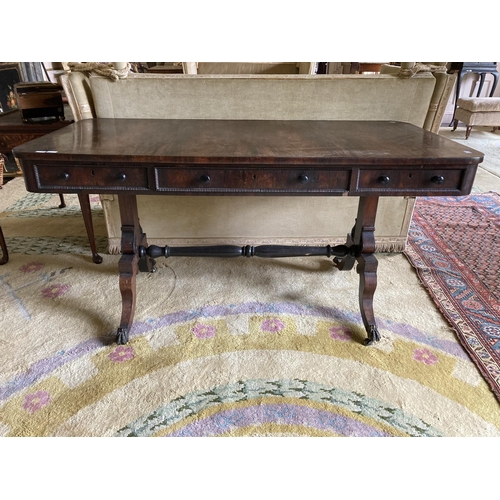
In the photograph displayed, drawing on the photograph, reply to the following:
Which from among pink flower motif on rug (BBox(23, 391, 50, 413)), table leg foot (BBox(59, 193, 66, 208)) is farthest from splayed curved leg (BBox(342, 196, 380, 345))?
table leg foot (BBox(59, 193, 66, 208))

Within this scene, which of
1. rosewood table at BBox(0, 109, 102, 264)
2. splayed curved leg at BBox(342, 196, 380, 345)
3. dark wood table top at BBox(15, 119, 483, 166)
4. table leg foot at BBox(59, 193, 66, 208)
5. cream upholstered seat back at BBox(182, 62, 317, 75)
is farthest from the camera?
cream upholstered seat back at BBox(182, 62, 317, 75)

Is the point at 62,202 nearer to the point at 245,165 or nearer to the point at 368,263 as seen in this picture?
the point at 245,165

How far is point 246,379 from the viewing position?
1.44 meters

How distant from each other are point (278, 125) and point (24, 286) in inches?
58.0

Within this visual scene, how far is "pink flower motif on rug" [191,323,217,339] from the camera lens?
5.41 ft

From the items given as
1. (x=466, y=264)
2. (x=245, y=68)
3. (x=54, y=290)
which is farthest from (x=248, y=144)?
(x=245, y=68)

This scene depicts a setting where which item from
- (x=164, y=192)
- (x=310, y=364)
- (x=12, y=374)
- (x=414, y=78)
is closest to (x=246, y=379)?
(x=310, y=364)

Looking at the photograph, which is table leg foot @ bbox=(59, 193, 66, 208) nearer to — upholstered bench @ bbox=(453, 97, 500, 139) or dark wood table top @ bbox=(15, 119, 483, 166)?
dark wood table top @ bbox=(15, 119, 483, 166)

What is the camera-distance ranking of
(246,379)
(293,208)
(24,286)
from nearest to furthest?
(246,379) → (24,286) → (293,208)

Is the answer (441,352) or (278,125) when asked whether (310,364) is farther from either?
(278,125)

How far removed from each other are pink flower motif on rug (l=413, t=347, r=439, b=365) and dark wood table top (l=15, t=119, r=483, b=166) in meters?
0.76

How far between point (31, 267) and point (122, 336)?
0.90 meters

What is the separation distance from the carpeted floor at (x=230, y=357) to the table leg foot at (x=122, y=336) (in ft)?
0.08

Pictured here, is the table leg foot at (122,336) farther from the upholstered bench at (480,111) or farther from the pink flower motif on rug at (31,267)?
the upholstered bench at (480,111)
